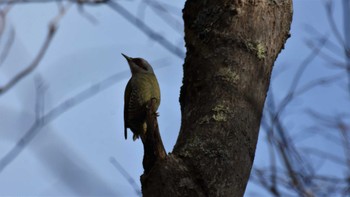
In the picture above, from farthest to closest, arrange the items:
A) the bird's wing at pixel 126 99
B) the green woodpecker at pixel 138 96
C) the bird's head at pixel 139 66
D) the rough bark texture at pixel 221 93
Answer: the bird's head at pixel 139 66 < the bird's wing at pixel 126 99 < the green woodpecker at pixel 138 96 < the rough bark texture at pixel 221 93

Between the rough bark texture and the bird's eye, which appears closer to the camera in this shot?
the rough bark texture

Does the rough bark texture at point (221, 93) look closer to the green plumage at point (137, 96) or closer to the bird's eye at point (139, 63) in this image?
the green plumage at point (137, 96)

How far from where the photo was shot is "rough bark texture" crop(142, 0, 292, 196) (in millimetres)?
2180

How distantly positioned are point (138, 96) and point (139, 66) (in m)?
0.67

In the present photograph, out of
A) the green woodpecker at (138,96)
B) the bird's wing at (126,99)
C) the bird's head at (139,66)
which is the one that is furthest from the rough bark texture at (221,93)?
the bird's head at (139,66)

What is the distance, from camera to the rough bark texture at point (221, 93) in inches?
85.8

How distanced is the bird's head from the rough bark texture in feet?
6.09

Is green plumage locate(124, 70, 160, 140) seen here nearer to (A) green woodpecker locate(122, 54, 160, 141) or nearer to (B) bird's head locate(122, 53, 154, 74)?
(A) green woodpecker locate(122, 54, 160, 141)

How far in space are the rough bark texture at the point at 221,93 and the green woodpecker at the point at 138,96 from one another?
112cm

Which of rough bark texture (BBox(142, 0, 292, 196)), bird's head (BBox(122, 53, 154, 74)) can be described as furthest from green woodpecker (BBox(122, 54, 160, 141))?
rough bark texture (BBox(142, 0, 292, 196))

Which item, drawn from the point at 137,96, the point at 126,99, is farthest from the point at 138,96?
the point at 126,99

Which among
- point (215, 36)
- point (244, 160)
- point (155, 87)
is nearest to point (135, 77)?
point (155, 87)

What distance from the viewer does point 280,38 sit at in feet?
8.78

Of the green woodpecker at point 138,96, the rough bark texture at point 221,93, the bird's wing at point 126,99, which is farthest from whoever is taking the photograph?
the bird's wing at point 126,99
